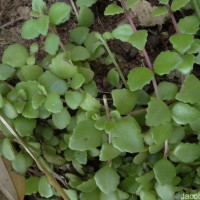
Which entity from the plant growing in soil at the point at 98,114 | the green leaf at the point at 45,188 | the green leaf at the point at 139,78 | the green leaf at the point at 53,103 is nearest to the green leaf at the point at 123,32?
the plant growing in soil at the point at 98,114

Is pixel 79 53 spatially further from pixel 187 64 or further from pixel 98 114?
pixel 187 64

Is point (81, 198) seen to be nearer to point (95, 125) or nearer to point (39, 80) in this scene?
point (95, 125)

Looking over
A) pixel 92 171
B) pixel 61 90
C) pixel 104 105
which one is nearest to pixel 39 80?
pixel 61 90

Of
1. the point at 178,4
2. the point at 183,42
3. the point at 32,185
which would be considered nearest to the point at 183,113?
the point at 183,42

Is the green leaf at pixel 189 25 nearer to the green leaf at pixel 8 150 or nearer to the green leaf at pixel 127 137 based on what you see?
the green leaf at pixel 127 137

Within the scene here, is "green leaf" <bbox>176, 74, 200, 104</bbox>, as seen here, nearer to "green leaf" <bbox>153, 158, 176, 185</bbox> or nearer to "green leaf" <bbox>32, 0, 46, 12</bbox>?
"green leaf" <bbox>153, 158, 176, 185</bbox>
